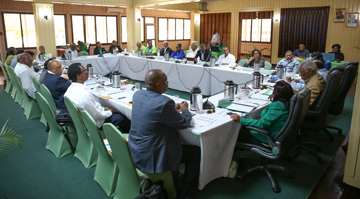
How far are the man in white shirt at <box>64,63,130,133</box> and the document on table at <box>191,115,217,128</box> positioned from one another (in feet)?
3.58

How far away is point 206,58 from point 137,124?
5.67 metres

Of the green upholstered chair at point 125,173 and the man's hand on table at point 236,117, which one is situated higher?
the man's hand on table at point 236,117

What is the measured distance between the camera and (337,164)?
324 centimetres

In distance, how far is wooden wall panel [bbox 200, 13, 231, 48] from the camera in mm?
13945

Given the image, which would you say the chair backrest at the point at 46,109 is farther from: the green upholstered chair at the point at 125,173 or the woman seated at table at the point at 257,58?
the woman seated at table at the point at 257,58

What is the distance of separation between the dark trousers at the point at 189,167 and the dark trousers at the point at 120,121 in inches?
46.1

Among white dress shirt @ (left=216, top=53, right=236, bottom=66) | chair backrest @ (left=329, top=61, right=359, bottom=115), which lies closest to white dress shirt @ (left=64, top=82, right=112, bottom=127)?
chair backrest @ (left=329, top=61, right=359, bottom=115)

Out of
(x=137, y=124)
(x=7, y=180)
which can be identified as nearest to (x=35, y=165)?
(x=7, y=180)

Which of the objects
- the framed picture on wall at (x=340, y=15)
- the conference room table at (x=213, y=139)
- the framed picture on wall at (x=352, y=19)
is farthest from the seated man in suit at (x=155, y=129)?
the framed picture on wall at (x=340, y=15)

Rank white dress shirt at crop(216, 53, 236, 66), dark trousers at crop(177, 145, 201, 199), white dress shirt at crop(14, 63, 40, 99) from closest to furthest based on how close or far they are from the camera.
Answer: dark trousers at crop(177, 145, 201, 199) < white dress shirt at crop(14, 63, 40, 99) < white dress shirt at crop(216, 53, 236, 66)

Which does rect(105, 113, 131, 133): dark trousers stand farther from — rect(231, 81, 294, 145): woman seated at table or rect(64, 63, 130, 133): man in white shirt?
rect(231, 81, 294, 145): woman seated at table

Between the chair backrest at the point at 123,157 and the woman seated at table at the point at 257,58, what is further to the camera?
the woman seated at table at the point at 257,58

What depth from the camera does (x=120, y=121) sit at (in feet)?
11.2

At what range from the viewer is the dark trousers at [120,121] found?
340 centimetres
